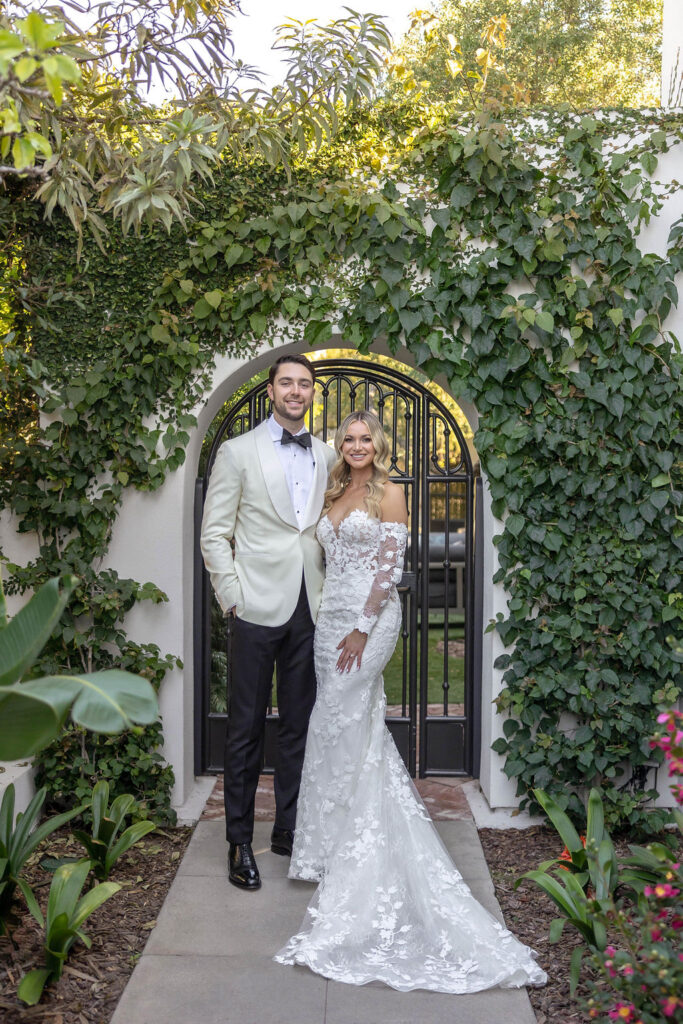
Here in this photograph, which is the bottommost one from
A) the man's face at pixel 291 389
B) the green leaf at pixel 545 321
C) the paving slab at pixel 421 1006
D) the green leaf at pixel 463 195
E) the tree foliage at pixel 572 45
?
the paving slab at pixel 421 1006

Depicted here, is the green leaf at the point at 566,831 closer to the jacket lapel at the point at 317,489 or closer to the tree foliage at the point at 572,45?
Result: the jacket lapel at the point at 317,489

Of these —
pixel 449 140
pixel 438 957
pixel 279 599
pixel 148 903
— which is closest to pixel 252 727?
pixel 279 599

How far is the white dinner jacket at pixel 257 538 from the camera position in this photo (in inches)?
148

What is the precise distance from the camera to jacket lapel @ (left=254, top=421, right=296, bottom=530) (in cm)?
379

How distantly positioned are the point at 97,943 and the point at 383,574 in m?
1.70

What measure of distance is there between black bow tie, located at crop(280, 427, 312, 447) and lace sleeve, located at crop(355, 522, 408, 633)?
0.53 metres

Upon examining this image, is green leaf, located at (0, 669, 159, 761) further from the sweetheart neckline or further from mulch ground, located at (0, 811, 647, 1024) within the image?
the sweetheart neckline

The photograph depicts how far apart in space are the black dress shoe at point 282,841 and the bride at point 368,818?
0.28 meters

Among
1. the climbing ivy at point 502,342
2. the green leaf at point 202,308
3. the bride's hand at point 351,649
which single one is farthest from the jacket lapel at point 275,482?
the green leaf at point 202,308

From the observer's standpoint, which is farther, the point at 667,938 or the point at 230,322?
the point at 230,322

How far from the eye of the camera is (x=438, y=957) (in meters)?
3.07

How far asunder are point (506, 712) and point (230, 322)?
2.35 metres

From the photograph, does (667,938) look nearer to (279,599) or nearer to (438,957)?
(438,957)

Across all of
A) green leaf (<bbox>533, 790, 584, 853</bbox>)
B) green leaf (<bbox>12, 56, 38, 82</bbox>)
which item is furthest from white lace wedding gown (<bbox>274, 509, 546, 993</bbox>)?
green leaf (<bbox>12, 56, 38, 82</bbox>)
